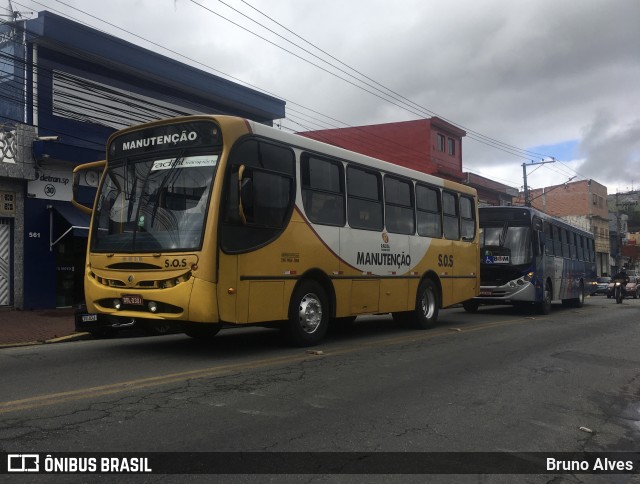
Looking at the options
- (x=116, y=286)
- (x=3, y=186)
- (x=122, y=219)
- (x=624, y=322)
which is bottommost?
(x=624, y=322)

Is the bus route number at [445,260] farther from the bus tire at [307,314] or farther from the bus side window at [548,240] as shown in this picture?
the bus side window at [548,240]

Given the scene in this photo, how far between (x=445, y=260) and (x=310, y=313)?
5.06 metres

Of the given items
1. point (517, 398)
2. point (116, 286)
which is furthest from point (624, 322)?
point (116, 286)

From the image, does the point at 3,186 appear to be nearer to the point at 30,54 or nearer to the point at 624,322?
the point at 30,54

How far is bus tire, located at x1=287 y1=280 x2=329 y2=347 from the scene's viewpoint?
Result: 8461 millimetres

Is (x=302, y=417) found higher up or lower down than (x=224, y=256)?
lower down

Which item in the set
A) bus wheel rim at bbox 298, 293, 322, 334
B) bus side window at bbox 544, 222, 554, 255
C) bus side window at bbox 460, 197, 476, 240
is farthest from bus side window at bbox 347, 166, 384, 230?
bus side window at bbox 544, 222, 554, 255

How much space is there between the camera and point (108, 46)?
53.8 feet

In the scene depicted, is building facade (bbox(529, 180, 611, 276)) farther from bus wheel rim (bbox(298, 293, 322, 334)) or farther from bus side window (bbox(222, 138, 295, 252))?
bus side window (bbox(222, 138, 295, 252))

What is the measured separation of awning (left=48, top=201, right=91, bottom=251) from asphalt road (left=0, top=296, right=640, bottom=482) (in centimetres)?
594

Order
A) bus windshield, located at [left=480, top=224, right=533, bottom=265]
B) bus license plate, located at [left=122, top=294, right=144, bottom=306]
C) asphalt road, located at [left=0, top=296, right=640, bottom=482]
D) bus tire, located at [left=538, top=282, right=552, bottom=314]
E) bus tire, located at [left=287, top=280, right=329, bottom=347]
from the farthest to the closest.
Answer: bus tire, located at [left=538, top=282, right=552, bottom=314] → bus windshield, located at [left=480, top=224, right=533, bottom=265] → bus tire, located at [left=287, top=280, right=329, bottom=347] → bus license plate, located at [left=122, top=294, right=144, bottom=306] → asphalt road, located at [left=0, top=296, right=640, bottom=482]

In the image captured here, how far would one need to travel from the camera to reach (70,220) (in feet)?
48.9

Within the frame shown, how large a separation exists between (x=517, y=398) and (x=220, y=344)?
4.79 m

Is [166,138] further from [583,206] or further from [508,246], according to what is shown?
[583,206]
